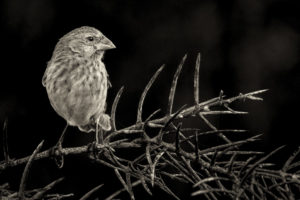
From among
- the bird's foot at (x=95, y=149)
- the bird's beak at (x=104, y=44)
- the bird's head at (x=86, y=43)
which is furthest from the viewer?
the bird's head at (x=86, y=43)

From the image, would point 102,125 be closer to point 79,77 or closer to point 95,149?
point 79,77

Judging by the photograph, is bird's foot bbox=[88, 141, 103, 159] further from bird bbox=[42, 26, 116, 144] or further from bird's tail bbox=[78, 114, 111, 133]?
bird's tail bbox=[78, 114, 111, 133]

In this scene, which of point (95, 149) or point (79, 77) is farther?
point (79, 77)

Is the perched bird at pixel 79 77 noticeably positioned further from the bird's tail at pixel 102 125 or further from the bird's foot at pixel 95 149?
the bird's foot at pixel 95 149

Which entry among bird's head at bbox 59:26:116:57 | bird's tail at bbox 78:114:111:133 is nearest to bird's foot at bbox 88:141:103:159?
bird's tail at bbox 78:114:111:133

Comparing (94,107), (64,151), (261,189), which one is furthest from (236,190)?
(94,107)

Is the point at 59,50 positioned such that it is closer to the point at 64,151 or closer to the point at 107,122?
the point at 107,122

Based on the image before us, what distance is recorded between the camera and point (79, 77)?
2768 millimetres

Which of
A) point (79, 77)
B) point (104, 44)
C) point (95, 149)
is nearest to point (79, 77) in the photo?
point (79, 77)

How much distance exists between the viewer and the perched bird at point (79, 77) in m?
2.71

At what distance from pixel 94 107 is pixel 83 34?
0.56 metres

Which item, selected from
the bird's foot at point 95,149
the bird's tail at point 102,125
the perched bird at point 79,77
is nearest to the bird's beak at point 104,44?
the perched bird at point 79,77

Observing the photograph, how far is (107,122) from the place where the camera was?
3.04 meters

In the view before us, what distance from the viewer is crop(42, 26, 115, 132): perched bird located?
107 inches
